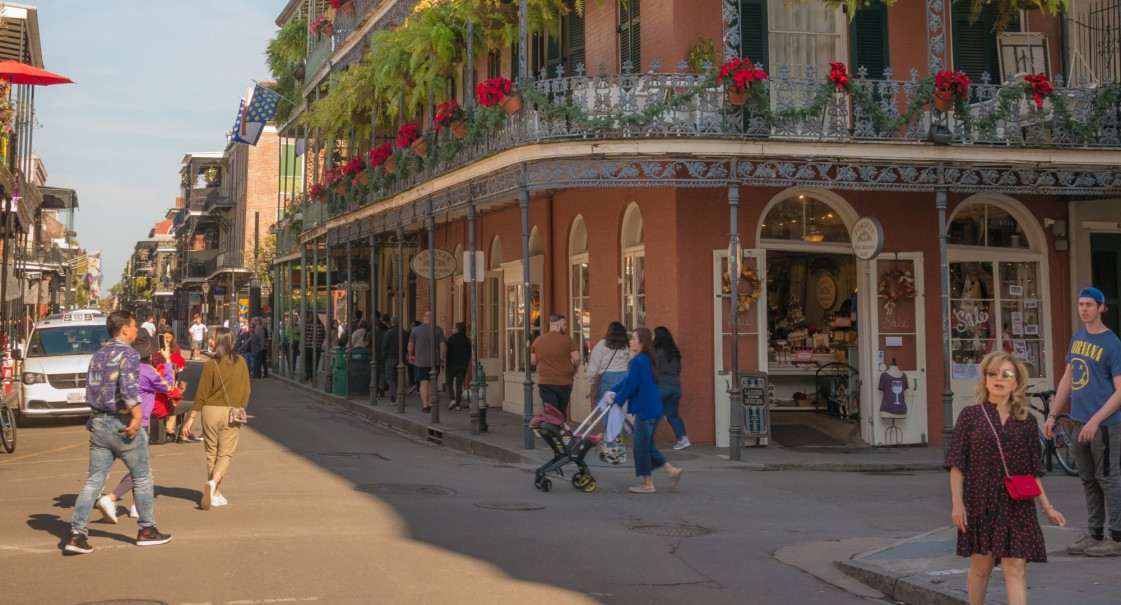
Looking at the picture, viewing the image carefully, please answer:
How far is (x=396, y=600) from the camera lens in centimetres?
660

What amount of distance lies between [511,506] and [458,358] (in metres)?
10.9

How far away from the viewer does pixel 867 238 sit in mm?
14992

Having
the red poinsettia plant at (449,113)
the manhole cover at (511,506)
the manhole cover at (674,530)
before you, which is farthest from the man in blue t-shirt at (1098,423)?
the red poinsettia plant at (449,113)

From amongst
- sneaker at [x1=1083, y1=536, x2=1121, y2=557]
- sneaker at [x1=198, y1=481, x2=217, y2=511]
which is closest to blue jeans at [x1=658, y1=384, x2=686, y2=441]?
sneaker at [x1=198, y1=481, x2=217, y2=511]

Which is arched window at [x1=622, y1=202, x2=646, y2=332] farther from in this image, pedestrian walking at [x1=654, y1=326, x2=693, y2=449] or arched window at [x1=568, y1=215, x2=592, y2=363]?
pedestrian walking at [x1=654, y1=326, x2=693, y2=449]

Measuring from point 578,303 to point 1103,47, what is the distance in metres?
9.00

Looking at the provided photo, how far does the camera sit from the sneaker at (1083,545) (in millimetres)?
7914

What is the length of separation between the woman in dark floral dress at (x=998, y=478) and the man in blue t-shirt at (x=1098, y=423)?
8.09 ft

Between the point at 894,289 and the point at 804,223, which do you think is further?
the point at 804,223

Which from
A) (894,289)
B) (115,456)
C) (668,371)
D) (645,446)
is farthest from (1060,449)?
(115,456)

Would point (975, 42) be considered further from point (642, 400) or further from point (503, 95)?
point (642, 400)

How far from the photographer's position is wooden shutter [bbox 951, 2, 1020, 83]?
1659 cm

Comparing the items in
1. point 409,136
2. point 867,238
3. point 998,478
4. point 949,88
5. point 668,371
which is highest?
point 409,136

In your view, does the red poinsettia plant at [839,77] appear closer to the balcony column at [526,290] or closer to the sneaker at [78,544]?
the balcony column at [526,290]
